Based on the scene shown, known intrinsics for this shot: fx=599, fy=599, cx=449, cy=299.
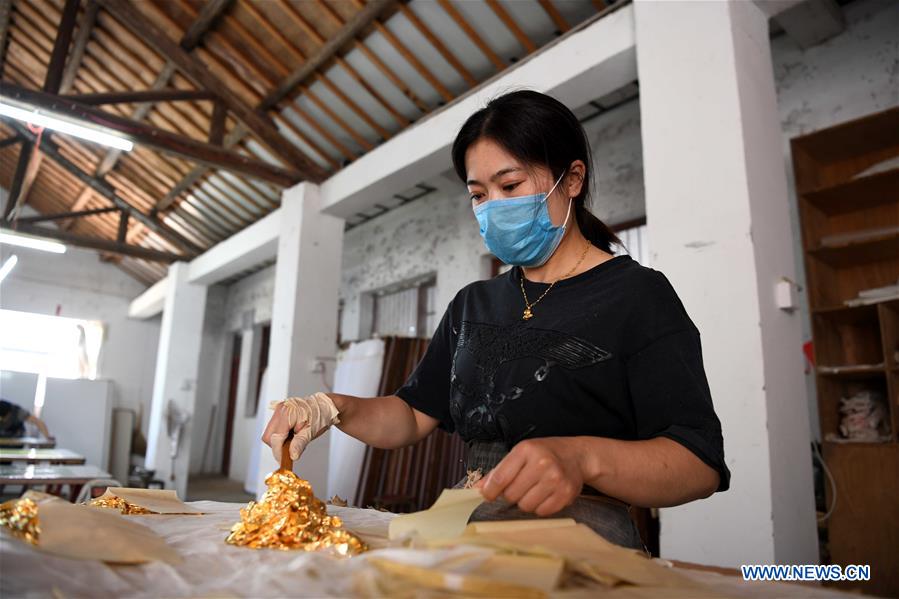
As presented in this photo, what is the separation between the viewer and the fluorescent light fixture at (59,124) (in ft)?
14.2

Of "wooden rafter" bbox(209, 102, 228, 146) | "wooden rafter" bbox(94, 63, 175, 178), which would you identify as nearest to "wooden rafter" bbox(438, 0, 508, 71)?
"wooden rafter" bbox(209, 102, 228, 146)

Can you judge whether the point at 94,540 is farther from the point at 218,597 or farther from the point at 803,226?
the point at 803,226

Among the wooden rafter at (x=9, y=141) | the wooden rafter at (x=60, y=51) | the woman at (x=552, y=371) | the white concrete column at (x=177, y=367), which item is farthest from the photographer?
the white concrete column at (x=177, y=367)

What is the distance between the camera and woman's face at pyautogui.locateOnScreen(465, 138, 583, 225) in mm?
1234

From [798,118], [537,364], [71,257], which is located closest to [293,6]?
[798,118]

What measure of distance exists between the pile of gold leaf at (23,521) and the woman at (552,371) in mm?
435

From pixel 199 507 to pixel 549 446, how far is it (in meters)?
0.89

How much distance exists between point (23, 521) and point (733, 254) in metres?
2.39

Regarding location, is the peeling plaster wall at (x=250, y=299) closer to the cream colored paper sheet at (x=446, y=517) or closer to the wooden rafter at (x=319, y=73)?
the wooden rafter at (x=319, y=73)

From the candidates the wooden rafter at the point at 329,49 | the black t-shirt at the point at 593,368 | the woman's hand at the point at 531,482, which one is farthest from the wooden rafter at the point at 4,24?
the woman's hand at the point at 531,482

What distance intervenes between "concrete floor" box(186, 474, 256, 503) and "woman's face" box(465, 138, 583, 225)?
6970 millimetres

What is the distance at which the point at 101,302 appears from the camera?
1167 cm

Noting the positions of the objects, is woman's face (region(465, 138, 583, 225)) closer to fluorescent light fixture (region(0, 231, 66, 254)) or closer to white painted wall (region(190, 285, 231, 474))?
fluorescent light fixture (region(0, 231, 66, 254))

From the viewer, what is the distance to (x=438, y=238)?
21.7 ft
